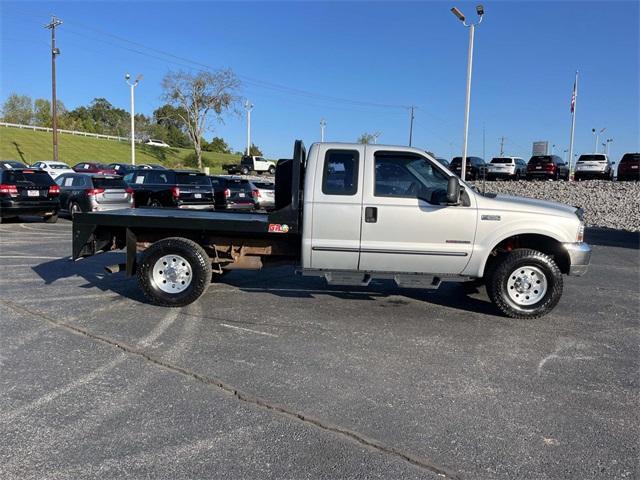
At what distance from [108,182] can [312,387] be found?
13.7 m

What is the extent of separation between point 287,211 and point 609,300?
4.92 metres

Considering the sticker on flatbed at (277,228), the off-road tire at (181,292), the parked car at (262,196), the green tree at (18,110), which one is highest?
the green tree at (18,110)

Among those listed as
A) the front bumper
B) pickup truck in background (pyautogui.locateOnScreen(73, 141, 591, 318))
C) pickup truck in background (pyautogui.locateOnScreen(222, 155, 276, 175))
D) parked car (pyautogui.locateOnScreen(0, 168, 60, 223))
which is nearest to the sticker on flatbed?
pickup truck in background (pyautogui.locateOnScreen(73, 141, 591, 318))

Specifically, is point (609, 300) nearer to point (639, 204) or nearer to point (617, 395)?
point (617, 395)

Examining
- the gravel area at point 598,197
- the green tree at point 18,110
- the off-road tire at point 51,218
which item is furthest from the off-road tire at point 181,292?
the green tree at point 18,110

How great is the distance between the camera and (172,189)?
630 inches

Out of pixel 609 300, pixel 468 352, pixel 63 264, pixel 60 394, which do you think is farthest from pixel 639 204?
pixel 60 394

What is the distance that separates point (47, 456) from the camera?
3.22 meters

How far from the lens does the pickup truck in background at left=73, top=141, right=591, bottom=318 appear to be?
6.26 m

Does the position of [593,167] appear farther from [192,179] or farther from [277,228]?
[277,228]

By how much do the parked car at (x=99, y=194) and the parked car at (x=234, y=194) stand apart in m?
2.77

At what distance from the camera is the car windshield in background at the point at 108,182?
16.0m

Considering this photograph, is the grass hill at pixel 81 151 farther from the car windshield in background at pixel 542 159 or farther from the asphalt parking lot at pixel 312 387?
the asphalt parking lot at pixel 312 387

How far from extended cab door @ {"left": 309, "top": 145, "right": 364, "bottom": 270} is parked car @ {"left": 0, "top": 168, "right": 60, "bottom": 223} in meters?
12.3
